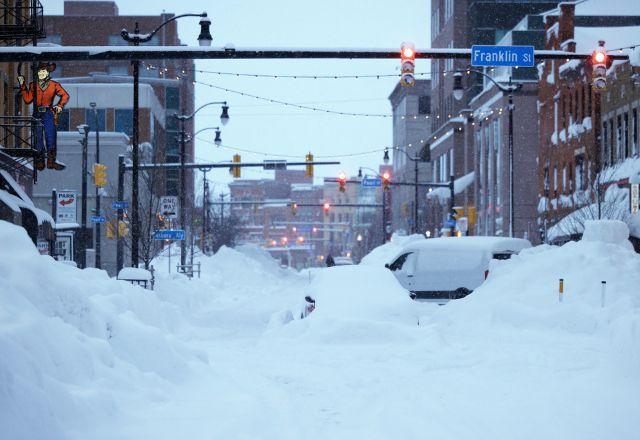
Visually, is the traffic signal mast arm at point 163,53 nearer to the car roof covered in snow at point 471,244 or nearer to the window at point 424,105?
the car roof covered in snow at point 471,244

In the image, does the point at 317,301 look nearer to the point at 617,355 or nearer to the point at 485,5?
the point at 617,355

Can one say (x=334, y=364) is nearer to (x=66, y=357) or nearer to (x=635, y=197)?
(x=66, y=357)

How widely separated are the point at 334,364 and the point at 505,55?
26.6 ft

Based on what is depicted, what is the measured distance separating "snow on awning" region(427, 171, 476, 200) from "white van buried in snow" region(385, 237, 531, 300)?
53.6m

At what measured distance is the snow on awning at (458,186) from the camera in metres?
83.9

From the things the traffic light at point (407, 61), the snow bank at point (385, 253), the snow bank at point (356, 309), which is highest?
the traffic light at point (407, 61)

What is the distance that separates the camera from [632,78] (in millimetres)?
42156

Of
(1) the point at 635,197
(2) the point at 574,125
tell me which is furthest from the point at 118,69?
(1) the point at 635,197

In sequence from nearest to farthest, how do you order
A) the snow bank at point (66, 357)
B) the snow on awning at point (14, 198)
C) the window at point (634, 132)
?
the snow bank at point (66, 357)
the snow on awning at point (14, 198)
the window at point (634, 132)

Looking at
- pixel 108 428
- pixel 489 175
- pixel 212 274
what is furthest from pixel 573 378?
pixel 489 175

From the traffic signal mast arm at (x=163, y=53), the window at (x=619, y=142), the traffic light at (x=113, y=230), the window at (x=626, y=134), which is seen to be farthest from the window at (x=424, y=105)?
the traffic signal mast arm at (x=163, y=53)

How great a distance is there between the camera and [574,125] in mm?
51406

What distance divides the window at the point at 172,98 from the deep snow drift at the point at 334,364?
82.2 metres

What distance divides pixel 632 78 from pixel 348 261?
102ft
